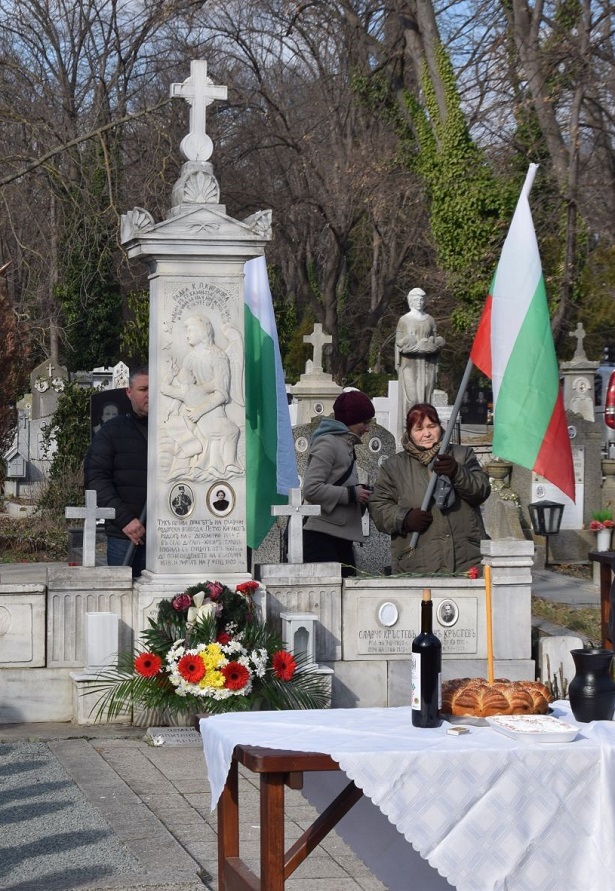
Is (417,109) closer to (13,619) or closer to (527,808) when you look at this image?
Result: (13,619)

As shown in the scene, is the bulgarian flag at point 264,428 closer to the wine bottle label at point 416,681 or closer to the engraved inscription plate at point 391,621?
the engraved inscription plate at point 391,621

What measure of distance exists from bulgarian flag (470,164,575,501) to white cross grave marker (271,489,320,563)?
1323mm

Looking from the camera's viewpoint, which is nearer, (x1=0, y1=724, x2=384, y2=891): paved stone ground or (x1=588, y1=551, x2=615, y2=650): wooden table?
(x1=0, y1=724, x2=384, y2=891): paved stone ground

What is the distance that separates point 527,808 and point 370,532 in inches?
423

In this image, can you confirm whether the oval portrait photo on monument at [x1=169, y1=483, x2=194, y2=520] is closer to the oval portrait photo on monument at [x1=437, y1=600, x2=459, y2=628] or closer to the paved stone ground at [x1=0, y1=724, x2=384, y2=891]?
the paved stone ground at [x1=0, y1=724, x2=384, y2=891]

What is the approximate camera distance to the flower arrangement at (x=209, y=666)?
7893mm

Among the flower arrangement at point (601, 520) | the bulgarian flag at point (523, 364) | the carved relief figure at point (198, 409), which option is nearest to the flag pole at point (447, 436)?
the bulgarian flag at point (523, 364)

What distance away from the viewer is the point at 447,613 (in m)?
9.04

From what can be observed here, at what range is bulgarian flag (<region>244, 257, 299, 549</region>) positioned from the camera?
9.56 meters

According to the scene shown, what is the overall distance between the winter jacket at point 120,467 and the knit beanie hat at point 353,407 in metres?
1.24

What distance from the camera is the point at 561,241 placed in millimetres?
19547

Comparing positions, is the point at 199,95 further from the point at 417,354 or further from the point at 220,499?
the point at 417,354

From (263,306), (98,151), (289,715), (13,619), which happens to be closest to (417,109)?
(98,151)

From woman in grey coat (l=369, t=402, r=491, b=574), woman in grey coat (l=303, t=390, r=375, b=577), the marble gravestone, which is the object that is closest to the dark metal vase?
woman in grey coat (l=369, t=402, r=491, b=574)
